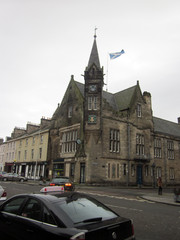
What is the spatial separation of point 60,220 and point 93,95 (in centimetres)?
2751

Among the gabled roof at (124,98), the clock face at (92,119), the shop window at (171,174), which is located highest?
the gabled roof at (124,98)

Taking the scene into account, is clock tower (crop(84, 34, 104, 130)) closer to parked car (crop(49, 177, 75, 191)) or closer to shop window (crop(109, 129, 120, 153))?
shop window (crop(109, 129, 120, 153))

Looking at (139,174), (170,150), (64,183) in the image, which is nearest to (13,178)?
(139,174)

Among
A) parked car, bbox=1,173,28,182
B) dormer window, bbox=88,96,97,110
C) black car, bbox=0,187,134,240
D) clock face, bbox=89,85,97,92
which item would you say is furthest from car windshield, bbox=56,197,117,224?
parked car, bbox=1,173,28,182

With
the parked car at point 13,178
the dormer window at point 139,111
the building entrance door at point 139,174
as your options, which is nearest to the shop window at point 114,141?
the building entrance door at point 139,174

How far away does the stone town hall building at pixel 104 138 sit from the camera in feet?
93.9

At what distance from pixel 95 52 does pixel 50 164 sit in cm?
1994

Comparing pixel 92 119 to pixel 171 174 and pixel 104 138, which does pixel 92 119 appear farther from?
pixel 171 174

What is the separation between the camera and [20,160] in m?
46.3

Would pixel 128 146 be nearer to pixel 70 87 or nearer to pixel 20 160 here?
pixel 70 87

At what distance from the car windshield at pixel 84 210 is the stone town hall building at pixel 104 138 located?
23515mm

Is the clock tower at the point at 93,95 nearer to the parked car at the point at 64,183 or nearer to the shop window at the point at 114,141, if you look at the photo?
the shop window at the point at 114,141

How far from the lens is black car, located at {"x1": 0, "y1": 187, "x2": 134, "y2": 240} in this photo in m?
3.33

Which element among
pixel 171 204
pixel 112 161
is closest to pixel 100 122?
pixel 112 161
